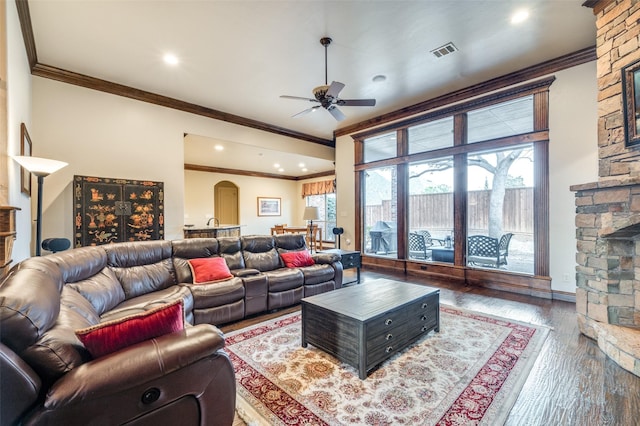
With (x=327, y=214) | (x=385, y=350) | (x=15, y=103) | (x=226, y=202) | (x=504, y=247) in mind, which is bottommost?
(x=385, y=350)

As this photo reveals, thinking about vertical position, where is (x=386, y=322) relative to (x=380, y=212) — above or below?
below

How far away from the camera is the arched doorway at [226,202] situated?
32.1 feet

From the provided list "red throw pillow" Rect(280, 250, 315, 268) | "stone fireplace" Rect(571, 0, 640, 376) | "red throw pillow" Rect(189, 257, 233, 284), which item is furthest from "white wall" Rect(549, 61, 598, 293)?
"red throw pillow" Rect(189, 257, 233, 284)

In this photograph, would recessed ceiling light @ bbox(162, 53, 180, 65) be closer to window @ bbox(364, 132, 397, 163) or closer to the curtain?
window @ bbox(364, 132, 397, 163)

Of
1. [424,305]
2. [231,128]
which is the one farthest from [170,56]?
[424,305]

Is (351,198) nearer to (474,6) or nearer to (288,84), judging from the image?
(288,84)

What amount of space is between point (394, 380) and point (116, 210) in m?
4.53

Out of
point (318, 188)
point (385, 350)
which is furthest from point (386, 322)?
point (318, 188)

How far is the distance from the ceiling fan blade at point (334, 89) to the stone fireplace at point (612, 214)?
260 centimetres

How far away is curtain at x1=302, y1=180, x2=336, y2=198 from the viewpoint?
1035 cm

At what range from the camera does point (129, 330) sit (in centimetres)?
129

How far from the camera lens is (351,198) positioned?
6.78 meters

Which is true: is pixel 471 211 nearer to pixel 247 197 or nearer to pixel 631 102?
pixel 631 102

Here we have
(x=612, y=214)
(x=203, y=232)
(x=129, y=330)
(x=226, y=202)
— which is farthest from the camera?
(x=226, y=202)
